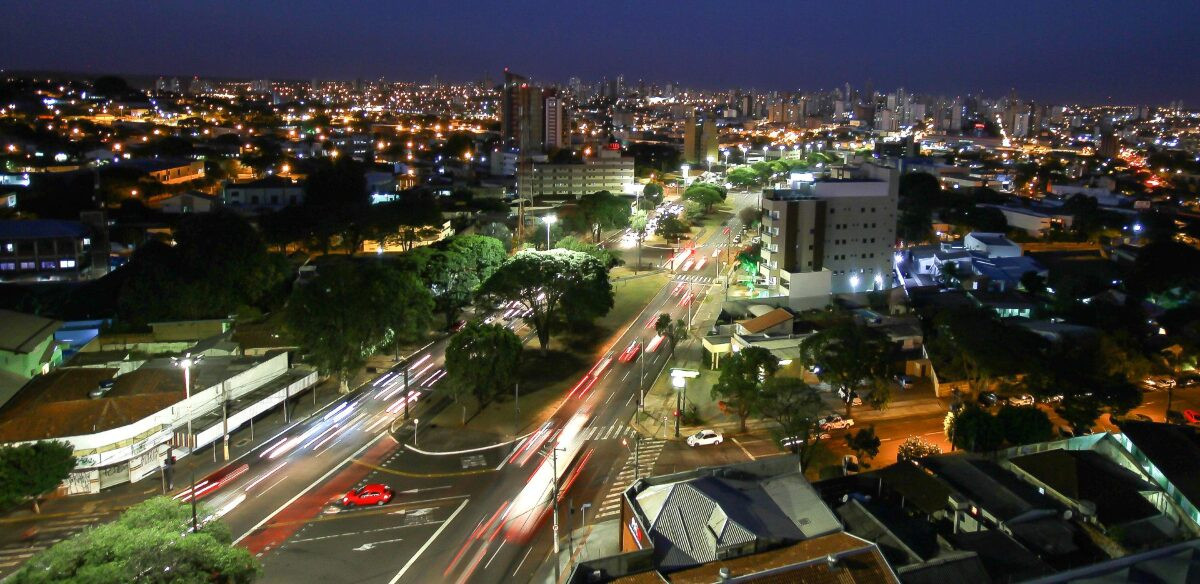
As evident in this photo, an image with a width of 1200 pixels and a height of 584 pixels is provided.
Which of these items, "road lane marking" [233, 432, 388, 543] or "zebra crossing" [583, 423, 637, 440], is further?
"zebra crossing" [583, 423, 637, 440]

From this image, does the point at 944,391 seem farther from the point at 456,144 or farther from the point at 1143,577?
the point at 456,144

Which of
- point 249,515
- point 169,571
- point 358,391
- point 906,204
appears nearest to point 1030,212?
point 906,204

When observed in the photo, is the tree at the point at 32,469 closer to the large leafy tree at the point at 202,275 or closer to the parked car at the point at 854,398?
the large leafy tree at the point at 202,275

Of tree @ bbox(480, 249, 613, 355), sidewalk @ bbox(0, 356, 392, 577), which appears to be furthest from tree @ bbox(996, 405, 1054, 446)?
sidewalk @ bbox(0, 356, 392, 577)

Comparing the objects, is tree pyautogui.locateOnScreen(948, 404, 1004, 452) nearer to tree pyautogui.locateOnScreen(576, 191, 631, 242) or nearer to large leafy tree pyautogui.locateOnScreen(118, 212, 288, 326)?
large leafy tree pyautogui.locateOnScreen(118, 212, 288, 326)

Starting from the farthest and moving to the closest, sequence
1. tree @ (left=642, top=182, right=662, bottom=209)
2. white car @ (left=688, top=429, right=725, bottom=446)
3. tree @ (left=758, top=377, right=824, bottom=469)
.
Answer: tree @ (left=642, top=182, right=662, bottom=209) < white car @ (left=688, top=429, right=725, bottom=446) < tree @ (left=758, top=377, right=824, bottom=469)

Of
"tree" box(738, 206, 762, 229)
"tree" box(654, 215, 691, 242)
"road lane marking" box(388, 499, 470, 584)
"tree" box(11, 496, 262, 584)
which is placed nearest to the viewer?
"tree" box(11, 496, 262, 584)

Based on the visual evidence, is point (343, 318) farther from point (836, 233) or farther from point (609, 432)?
point (836, 233)
